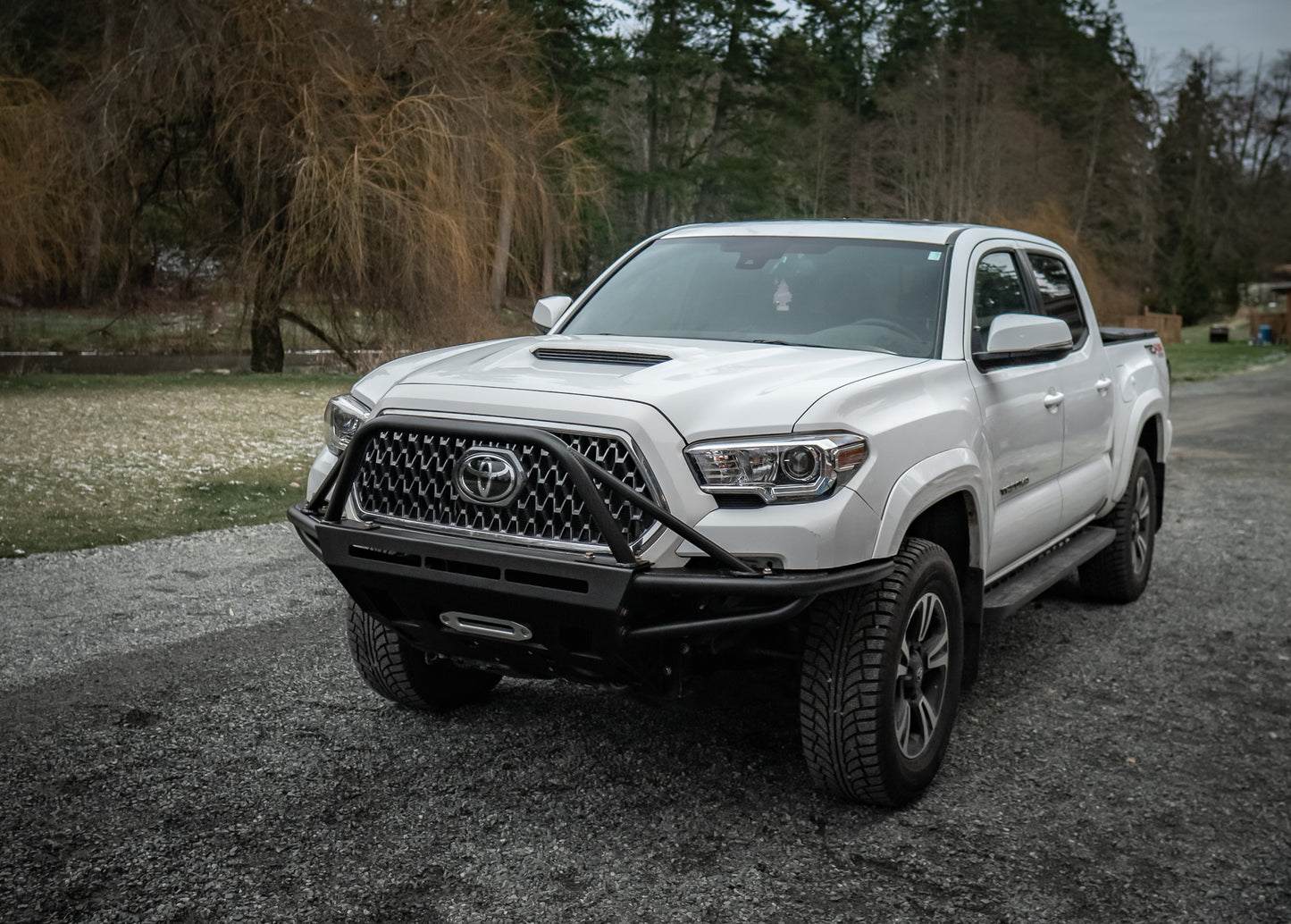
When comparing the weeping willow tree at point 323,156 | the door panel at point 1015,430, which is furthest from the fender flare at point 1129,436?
the weeping willow tree at point 323,156

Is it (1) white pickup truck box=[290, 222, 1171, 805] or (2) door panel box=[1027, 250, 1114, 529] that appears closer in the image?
(1) white pickup truck box=[290, 222, 1171, 805]

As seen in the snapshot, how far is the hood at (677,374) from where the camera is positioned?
3662mm

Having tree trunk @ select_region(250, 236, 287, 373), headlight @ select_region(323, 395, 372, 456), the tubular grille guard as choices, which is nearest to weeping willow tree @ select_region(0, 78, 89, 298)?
tree trunk @ select_region(250, 236, 287, 373)

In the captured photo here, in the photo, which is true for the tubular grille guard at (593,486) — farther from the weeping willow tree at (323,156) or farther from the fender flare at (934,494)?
the weeping willow tree at (323,156)

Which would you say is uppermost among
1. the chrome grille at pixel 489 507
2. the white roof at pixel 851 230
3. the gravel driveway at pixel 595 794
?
Answer: the white roof at pixel 851 230

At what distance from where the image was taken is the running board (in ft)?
15.8

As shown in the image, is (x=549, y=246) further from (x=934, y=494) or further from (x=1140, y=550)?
(x=934, y=494)

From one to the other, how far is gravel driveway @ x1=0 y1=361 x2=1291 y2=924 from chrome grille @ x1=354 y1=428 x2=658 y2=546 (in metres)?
0.85

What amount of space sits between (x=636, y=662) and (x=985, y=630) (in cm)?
310

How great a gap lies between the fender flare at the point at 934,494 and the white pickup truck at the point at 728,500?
11mm

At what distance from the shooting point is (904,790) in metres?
4.06

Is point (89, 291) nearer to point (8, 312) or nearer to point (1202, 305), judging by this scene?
point (8, 312)

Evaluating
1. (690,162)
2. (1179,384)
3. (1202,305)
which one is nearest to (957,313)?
(1179,384)

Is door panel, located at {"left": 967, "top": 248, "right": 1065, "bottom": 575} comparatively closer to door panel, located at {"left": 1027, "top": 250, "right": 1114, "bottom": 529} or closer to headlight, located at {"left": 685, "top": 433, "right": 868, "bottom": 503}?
door panel, located at {"left": 1027, "top": 250, "right": 1114, "bottom": 529}
